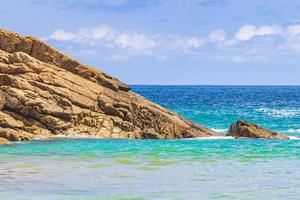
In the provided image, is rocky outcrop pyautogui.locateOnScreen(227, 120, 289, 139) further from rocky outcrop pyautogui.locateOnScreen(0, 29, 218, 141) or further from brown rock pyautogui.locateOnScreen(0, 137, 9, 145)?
brown rock pyautogui.locateOnScreen(0, 137, 9, 145)

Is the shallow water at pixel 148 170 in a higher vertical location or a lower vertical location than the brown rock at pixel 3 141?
lower

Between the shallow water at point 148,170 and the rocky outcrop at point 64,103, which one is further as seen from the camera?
the rocky outcrop at point 64,103

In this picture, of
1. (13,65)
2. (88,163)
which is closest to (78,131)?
(13,65)

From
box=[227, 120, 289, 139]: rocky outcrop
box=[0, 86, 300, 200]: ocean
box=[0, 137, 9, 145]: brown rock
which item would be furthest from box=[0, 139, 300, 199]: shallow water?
box=[227, 120, 289, 139]: rocky outcrop

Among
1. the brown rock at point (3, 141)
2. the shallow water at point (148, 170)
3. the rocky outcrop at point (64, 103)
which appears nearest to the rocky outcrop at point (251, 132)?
the rocky outcrop at point (64, 103)

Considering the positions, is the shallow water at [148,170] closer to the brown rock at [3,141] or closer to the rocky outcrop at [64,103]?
the brown rock at [3,141]

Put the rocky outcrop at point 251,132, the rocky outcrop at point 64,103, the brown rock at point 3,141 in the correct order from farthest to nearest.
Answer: the rocky outcrop at point 251,132 → the rocky outcrop at point 64,103 → the brown rock at point 3,141

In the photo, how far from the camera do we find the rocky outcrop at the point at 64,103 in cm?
4541

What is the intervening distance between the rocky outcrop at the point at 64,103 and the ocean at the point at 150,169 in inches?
82.4

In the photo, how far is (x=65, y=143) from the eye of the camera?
141 ft

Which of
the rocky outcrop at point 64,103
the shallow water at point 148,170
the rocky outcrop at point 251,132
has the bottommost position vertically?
the shallow water at point 148,170

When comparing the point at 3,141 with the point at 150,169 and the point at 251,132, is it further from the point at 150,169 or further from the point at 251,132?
the point at 251,132

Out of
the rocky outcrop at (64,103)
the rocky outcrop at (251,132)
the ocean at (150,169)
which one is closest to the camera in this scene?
the ocean at (150,169)

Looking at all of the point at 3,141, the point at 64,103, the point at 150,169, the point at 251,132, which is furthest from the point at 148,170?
the point at 251,132
